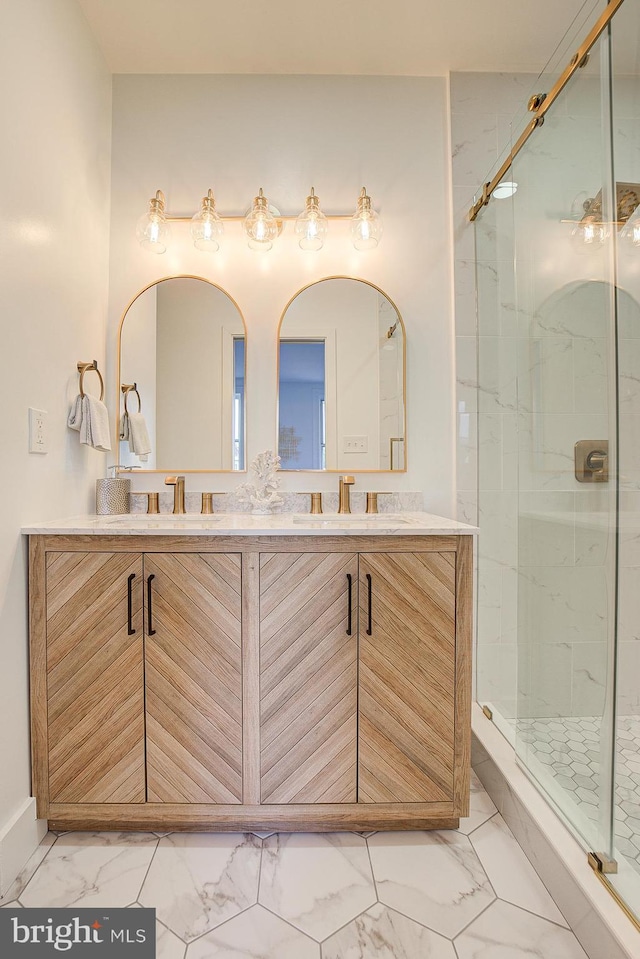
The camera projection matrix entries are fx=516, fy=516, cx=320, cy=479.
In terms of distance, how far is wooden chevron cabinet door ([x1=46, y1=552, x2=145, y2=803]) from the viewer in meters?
1.44

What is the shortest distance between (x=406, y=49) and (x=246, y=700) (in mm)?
2384

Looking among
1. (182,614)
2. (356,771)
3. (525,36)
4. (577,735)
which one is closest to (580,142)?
(525,36)

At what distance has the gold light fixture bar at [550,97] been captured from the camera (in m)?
1.20

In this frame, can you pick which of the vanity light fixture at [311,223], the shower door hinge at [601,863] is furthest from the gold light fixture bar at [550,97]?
the shower door hinge at [601,863]

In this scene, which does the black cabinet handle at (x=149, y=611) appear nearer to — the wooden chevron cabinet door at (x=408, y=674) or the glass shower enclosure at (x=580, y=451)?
the wooden chevron cabinet door at (x=408, y=674)

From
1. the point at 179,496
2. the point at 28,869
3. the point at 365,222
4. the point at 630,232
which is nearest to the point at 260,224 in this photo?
the point at 365,222

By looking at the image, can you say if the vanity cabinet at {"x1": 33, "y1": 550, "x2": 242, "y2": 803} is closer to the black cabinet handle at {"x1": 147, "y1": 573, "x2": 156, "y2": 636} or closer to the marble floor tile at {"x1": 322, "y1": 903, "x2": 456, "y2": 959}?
the black cabinet handle at {"x1": 147, "y1": 573, "x2": 156, "y2": 636}

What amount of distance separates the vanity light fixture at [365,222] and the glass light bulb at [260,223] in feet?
1.04

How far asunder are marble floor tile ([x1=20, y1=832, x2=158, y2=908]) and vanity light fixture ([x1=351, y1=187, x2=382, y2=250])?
7.01 ft

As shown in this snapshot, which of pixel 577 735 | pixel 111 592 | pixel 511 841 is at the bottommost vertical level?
pixel 511 841

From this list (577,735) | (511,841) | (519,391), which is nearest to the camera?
(577,735)

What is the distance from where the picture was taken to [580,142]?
4.34 feet

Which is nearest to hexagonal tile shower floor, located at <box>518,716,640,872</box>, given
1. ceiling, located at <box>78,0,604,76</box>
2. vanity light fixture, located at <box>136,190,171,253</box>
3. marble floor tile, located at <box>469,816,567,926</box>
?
marble floor tile, located at <box>469,816,567,926</box>

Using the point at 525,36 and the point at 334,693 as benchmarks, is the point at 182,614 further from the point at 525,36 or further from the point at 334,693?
the point at 525,36
